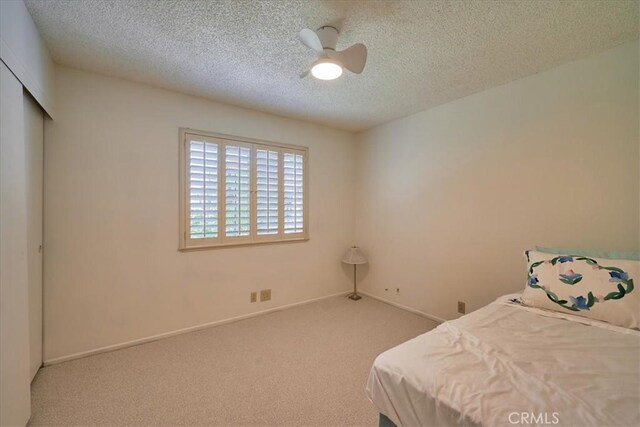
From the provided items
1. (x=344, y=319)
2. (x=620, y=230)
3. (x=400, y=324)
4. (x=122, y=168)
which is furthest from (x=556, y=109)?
(x=122, y=168)

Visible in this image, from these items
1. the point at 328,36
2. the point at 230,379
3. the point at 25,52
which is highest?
the point at 328,36

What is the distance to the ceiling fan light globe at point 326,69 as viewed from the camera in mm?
1695

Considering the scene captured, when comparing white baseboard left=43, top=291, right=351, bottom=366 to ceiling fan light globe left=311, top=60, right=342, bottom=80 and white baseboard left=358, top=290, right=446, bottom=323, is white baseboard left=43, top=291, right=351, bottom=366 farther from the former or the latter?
ceiling fan light globe left=311, top=60, right=342, bottom=80

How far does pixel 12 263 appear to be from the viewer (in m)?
1.40

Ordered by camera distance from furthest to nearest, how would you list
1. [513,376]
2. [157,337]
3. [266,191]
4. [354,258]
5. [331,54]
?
[354,258] < [266,191] < [157,337] < [331,54] < [513,376]

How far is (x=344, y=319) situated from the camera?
122 inches

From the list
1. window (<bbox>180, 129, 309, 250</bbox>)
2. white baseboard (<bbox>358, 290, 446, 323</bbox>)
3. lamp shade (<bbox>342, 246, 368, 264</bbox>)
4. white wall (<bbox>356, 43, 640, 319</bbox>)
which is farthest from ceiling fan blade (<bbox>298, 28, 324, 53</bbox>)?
white baseboard (<bbox>358, 290, 446, 323</bbox>)

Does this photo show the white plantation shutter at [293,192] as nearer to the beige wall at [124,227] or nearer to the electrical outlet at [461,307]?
the beige wall at [124,227]

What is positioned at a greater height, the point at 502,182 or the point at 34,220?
the point at 502,182

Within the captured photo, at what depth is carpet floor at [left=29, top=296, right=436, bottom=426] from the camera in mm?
1657

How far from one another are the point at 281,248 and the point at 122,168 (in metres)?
1.84

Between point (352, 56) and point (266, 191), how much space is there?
1918 millimetres

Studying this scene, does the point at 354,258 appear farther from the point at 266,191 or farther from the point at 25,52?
the point at 25,52

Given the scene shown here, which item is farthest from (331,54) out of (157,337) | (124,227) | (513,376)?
(157,337)
